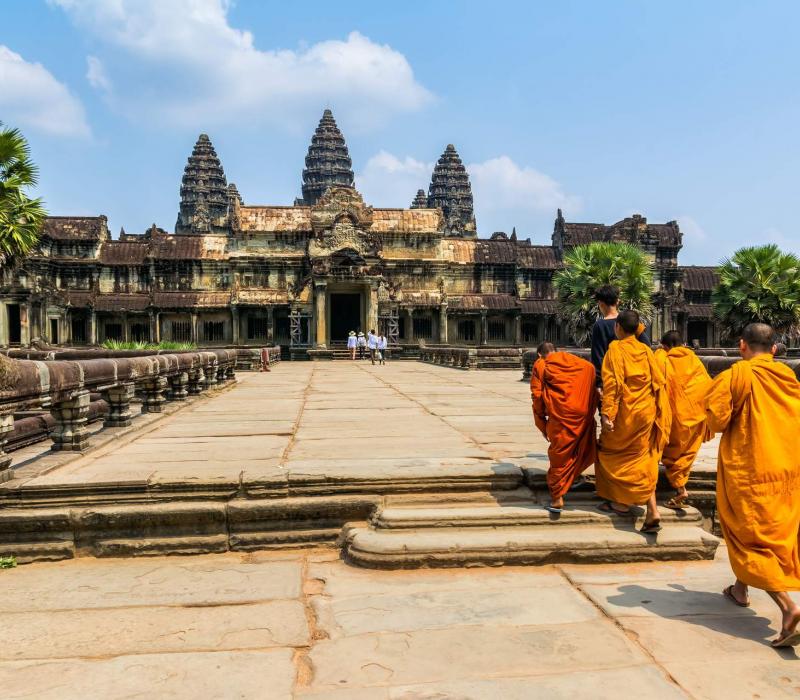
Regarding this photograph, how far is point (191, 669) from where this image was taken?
2.97 m

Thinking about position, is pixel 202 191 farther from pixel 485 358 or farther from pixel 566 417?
pixel 566 417

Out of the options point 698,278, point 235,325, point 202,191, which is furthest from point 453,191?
point 235,325

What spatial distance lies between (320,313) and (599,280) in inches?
565

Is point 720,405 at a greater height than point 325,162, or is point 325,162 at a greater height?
point 325,162

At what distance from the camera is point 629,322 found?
4719mm

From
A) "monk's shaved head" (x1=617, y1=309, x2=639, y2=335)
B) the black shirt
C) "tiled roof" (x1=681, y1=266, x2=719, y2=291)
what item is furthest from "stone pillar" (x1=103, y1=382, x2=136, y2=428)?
"tiled roof" (x1=681, y1=266, x2=719, y2=291)

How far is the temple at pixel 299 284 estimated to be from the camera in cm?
3525

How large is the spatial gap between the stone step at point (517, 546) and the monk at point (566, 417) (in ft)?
1.11

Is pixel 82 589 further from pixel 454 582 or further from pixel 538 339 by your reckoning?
pixel 538 339

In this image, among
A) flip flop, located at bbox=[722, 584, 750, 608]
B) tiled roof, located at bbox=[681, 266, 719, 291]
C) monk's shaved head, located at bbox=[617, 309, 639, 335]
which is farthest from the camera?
tiled roof, located at bbox=[681, 266, 719, 291]

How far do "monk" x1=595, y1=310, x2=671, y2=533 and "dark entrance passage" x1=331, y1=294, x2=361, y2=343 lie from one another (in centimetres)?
3466

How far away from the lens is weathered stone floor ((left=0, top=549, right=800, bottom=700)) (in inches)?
112

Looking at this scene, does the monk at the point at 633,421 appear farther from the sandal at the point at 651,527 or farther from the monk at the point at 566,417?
the monk at the point at 566,417

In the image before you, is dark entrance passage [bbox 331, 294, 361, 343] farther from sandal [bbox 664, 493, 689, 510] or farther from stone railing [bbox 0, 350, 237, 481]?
sandal [bbox 664, 493, 689, 510]
